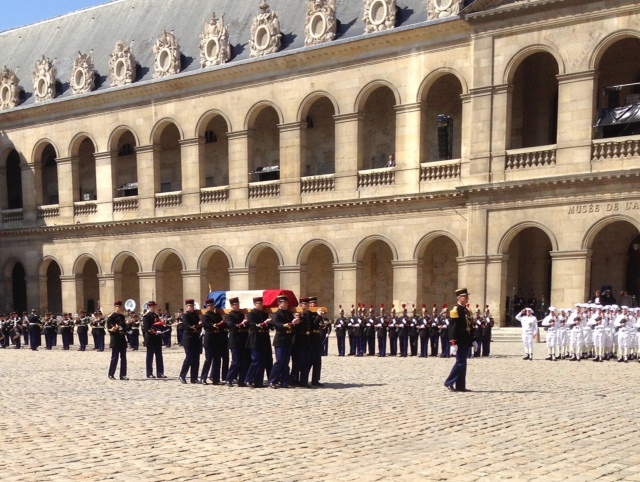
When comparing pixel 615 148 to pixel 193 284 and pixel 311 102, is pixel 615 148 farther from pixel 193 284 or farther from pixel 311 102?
pixel 193 284

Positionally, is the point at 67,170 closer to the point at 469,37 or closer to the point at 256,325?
the point at 469,37

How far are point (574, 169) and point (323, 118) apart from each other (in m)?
11.9

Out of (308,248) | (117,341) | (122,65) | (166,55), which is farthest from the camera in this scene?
(122,65)

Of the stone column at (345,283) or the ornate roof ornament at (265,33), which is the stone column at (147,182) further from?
the stone column at (345,283)

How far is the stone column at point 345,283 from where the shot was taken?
2859 cm

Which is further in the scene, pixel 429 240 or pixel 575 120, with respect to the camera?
pixel 429 240

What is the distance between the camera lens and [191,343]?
14.9 metres

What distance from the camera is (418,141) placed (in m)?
27.1

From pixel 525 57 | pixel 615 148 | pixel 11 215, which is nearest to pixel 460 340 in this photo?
pixel 615 148

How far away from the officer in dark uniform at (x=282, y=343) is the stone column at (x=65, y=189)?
25611 millimetres

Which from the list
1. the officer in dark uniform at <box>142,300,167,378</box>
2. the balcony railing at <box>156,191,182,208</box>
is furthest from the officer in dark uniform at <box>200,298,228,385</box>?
the balcony railing at <box>156,191,182,208</box>

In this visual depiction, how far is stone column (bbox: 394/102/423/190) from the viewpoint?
2717 centimetres

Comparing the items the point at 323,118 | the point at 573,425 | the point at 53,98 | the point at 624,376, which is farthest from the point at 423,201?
the point at 53,98

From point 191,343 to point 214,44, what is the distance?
20.1 metres
